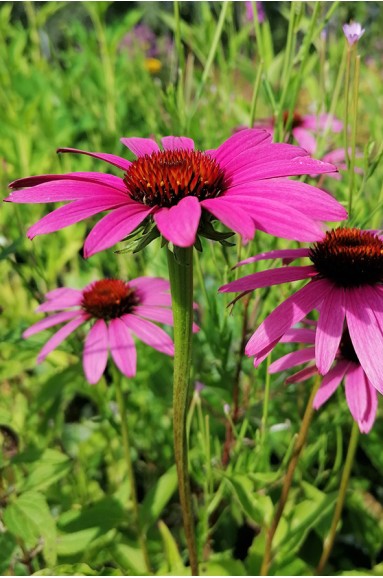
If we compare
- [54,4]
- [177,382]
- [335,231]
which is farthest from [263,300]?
[54,4]

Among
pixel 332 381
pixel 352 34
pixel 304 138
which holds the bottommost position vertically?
pixel 332 381

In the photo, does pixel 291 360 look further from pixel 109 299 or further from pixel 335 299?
pixel 109 299

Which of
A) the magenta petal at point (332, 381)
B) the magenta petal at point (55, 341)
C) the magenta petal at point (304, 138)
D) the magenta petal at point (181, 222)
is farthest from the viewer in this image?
the magenta petal at point (304, 138)

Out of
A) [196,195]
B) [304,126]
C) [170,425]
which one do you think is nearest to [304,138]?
[304,126]

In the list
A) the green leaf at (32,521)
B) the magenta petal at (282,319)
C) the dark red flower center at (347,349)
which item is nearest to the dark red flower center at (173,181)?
the magenta petal at (282,319)

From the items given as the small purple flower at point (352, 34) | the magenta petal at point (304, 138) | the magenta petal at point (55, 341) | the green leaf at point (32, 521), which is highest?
the magenta petal at point (304, 138)

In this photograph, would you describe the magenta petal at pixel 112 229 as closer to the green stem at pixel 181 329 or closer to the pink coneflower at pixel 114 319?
the green stem at pixel 181 329
